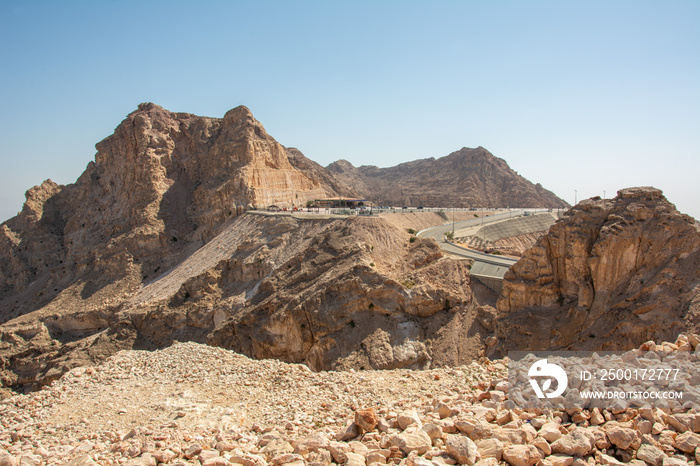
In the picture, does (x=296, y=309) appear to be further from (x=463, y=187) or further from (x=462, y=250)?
(x=463, y=187)

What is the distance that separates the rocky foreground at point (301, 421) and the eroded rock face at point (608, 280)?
6.81 meters

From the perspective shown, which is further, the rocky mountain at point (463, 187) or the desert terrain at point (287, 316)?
the rocky mountain at point (463, 187)

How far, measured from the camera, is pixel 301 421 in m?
9.80

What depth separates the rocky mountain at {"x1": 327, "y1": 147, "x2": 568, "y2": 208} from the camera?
83.8 meters

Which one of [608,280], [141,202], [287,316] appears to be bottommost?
[287,316]

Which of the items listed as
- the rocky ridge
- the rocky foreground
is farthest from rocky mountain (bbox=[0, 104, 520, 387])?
the rocky foreground

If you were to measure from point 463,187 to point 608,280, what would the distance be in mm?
69800

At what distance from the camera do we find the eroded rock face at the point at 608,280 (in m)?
16.0

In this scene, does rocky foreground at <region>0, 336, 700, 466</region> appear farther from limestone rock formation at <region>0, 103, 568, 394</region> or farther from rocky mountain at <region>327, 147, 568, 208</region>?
rocky mountain at <region>327, 147, 568, 208</region>

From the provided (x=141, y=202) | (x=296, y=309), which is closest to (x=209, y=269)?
(x=296, y=309)

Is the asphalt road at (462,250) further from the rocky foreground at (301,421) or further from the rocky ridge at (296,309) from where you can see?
the rocky foreground at (301,421)

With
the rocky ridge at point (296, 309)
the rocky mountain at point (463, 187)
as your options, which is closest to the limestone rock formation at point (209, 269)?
the rocky ridge at point (296, 309)

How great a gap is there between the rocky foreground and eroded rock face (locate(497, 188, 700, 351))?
6.81m

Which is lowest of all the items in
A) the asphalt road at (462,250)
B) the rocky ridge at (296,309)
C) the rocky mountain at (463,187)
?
the rocky ridge at (296,309)
